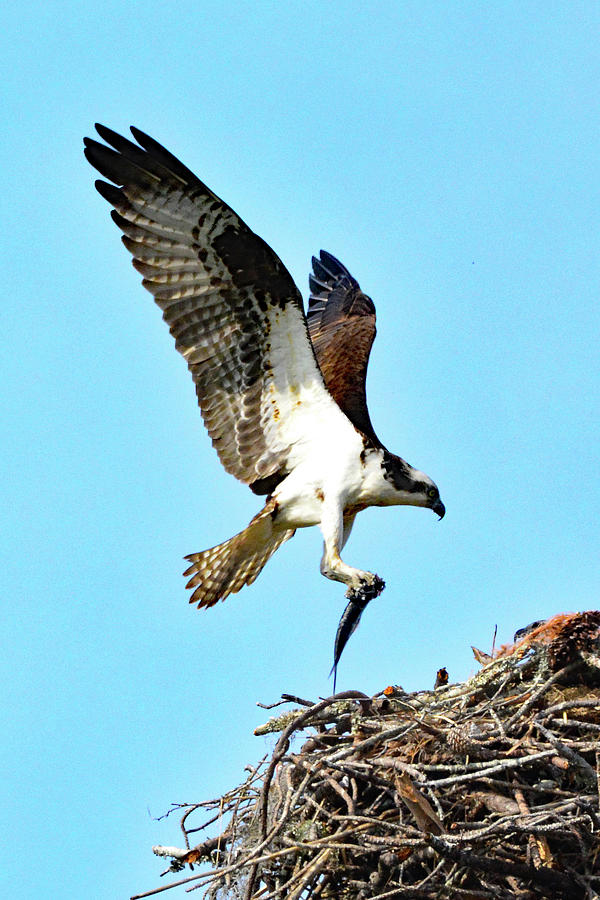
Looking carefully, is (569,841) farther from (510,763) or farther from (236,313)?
(236,313)

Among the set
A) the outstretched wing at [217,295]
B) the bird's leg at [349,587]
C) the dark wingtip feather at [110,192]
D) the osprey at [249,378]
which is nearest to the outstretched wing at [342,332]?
the osprey at [249,378]

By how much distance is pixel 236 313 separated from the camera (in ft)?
24.7

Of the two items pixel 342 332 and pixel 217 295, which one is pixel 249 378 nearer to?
pixel 217 295

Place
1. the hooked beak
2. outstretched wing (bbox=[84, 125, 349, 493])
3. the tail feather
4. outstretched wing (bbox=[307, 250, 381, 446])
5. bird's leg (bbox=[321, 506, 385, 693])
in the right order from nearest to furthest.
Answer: bird's leg (bbox=[321, 506, 385, 693])
outstretched wing (bbox=[84, 125, 349, 493])
the tail feather
the hooked beak
outstretched wing (bbox=[307, 250, 381, 446])

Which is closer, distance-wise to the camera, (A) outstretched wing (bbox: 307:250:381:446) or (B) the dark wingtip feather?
(B) the dark wingtip feather

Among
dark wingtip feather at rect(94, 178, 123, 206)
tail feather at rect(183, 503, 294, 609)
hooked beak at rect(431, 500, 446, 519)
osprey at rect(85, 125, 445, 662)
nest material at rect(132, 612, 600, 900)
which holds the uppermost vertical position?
dark wingtip feather at rect(94, 178, 123, 206)

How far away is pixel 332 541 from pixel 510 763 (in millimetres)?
2250

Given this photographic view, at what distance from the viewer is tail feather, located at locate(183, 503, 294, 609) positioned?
7719 millimetres

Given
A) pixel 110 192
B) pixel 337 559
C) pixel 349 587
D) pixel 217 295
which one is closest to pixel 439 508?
pixel 337 559

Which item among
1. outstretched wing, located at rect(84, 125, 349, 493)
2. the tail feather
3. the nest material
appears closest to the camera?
the nest material

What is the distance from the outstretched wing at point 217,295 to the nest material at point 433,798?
7.22 ft

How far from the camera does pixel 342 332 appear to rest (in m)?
9.59

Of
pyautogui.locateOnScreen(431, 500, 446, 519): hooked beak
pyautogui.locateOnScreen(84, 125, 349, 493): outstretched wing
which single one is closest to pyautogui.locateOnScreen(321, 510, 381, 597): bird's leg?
pyautogui.locateOnScreen(84, 125, 349, 493): outstretched wing

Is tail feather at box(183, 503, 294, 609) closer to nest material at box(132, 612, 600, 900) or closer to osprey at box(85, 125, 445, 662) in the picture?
osprey at box(85, 125, 445, 662)
